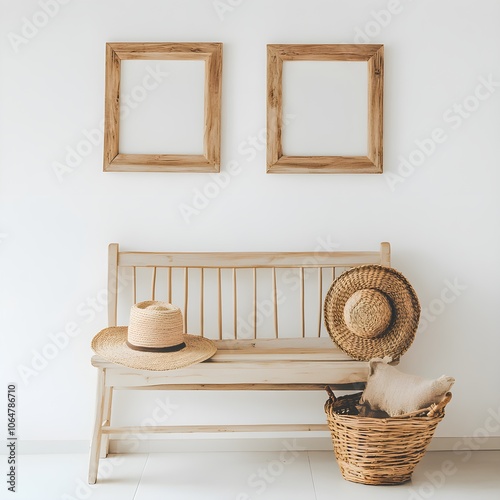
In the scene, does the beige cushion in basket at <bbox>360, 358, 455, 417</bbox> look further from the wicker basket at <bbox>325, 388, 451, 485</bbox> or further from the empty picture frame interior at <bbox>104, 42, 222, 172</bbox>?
the empty picture frame interior at <bbox>104, 42, 222, 172</bbox>

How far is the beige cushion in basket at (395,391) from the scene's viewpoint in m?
2.25

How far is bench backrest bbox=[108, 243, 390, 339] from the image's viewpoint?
264 cm

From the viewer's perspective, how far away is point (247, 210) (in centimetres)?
271

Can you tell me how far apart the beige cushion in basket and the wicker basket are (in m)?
0.04

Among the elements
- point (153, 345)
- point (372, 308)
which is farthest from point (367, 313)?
point (153, 345)

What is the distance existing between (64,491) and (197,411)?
660 millimetres

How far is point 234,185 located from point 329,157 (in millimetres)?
439

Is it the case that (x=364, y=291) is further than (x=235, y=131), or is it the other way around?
Answer: (x=235, y=131)

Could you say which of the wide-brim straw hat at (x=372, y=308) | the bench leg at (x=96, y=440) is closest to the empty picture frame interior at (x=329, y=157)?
the wide-brim straw hat at (x=372, y=308)

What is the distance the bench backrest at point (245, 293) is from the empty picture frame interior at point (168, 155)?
393mm

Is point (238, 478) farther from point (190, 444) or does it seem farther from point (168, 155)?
point (168, 155)

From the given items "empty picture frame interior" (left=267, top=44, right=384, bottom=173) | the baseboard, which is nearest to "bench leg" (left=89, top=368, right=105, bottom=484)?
the baseboard

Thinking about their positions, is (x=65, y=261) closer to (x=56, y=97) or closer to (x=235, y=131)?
(x=56, y=97)

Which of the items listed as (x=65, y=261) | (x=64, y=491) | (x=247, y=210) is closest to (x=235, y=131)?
(x=247, y=210)
